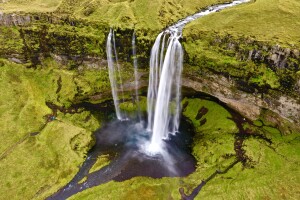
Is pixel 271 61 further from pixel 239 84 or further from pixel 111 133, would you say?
pixel 111 133

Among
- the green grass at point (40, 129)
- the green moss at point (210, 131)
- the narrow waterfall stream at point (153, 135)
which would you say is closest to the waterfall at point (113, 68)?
the narrow waterfall stream at point (153, 135)

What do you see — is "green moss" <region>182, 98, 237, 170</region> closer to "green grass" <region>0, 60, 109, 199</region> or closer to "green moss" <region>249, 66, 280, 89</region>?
"green moss" <region>249, 66, 280, 89</region>

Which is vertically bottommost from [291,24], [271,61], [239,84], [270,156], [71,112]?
[270,156]

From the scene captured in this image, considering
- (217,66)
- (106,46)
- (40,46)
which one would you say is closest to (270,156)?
(217,66)

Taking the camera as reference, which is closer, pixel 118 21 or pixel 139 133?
pixel 139 133

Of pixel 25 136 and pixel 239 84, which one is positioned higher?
pixel 239 84

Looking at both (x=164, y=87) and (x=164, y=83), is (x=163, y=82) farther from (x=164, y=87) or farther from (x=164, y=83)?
(x=164, y=87)

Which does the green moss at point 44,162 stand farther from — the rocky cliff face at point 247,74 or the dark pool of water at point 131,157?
the rocky cliff face at point 247,74
